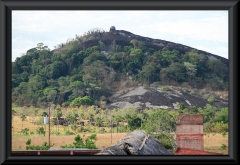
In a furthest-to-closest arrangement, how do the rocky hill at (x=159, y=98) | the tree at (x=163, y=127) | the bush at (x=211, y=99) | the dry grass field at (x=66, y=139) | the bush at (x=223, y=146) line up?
the bush at (x=211, y=99), the rocky hill at (x=159, y=98), the dry grass field at (x=66, y=139), the bush at (x=223, y=146), the tree at (x=163, y=127)

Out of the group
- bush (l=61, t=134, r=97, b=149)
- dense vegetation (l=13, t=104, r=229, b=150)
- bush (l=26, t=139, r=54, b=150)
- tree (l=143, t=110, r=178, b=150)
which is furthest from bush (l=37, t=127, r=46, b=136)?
tree (l=143, t=110, r=178, b=150)

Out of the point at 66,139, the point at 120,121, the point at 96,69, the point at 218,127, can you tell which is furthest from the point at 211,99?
the point at 66,139

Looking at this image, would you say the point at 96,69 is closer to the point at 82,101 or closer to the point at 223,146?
the point at 82,101

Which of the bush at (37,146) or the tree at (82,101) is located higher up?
the tree at (82,101)

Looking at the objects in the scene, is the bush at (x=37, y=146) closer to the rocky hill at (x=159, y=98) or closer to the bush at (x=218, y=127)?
the rocky hill at (x=159, y=98)

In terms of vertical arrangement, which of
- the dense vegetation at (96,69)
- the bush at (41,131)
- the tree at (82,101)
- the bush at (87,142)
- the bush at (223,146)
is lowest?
the bush at (223,146)

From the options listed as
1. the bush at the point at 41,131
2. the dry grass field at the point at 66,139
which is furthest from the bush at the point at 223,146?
the bush at the point at 41,131

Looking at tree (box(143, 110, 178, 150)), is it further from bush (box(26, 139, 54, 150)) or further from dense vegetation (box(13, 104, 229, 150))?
bush (box(26, 139, 54, 150))

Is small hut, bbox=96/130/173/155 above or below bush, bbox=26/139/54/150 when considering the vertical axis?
above
